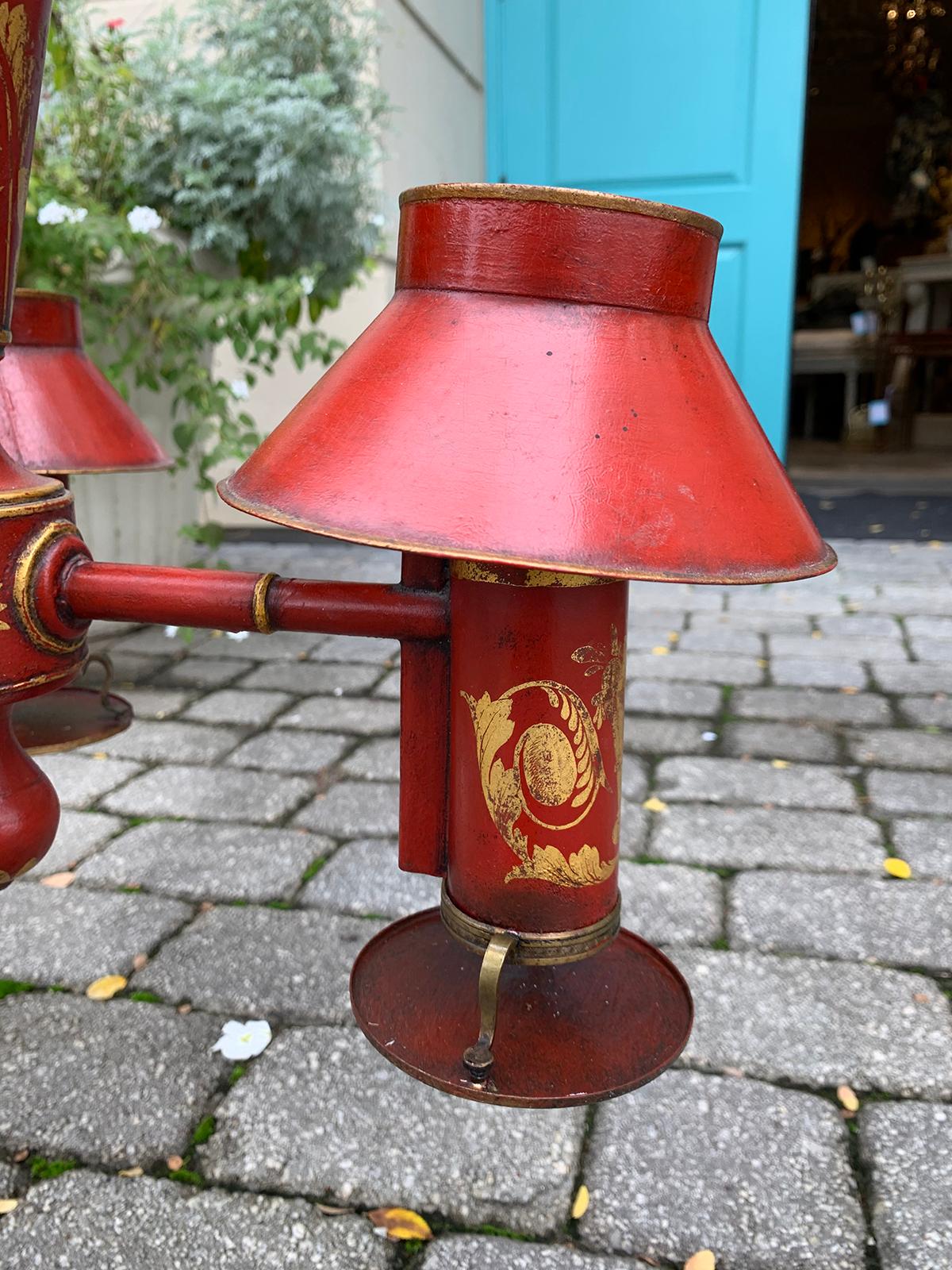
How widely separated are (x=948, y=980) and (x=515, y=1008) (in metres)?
0.91

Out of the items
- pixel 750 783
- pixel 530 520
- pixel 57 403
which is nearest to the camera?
pixel 530 520

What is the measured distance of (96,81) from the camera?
3.06 metres

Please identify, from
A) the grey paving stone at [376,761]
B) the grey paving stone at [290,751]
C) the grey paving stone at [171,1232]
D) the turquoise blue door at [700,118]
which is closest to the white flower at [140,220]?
the grey paving stone at [290,751]

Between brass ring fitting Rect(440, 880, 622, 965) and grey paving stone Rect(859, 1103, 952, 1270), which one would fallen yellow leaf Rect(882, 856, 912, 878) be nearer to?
grey paving stone Rect(859, 1103, 952, 1270)

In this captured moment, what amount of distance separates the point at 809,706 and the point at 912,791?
1.81 feet

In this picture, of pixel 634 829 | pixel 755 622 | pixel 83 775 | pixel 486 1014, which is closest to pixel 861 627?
pixel 755 622

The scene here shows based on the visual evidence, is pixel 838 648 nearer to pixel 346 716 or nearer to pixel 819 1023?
pixel 346 716

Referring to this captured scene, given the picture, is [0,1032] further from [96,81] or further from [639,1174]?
[96,81]

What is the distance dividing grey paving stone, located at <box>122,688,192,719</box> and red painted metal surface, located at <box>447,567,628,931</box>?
1952 millimetres

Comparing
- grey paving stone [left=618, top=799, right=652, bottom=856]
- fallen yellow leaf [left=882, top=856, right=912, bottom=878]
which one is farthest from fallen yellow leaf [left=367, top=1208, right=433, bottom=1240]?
fallen yellow leaf [left=882, top=856, right=912, bottom=878]

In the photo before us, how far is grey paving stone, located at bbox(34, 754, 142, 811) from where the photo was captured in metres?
2.17

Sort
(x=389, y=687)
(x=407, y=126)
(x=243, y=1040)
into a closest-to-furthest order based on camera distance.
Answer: (x=243, y=1040) < (x=389, y=687) < (x=407, y=126)

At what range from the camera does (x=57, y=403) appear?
124cm

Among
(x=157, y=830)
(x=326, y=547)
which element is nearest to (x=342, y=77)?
(x=326, y=547)
